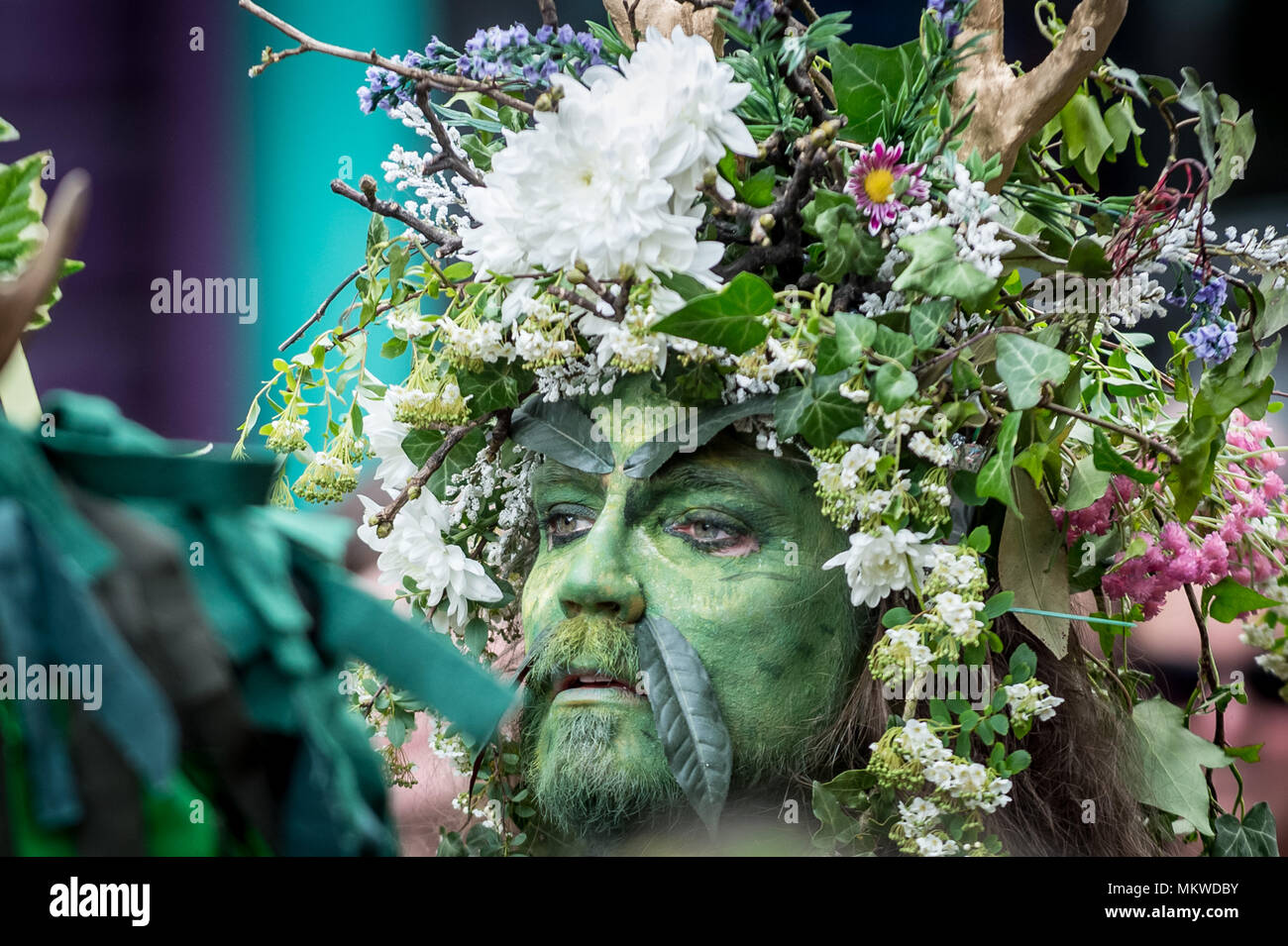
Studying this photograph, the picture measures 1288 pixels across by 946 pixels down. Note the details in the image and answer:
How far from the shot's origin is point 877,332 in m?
0.84

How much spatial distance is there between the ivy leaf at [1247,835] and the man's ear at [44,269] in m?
1.01

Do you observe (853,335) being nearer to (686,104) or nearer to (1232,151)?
(686,104)

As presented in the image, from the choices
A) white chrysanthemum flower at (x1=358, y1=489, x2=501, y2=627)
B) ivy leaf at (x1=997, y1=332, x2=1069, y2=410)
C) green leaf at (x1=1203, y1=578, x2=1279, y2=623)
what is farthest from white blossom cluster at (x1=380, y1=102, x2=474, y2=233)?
green leaf at (x1=1203, y1=578, x2=1279, y2=623)

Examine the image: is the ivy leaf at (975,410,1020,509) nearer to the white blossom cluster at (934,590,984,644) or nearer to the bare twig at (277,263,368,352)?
the white blossom cluster at (934,590,984,644)

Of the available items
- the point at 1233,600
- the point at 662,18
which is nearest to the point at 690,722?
the point at 1233,600

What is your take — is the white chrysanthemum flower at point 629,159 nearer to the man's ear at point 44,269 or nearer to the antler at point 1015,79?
the antler at point 1015,79

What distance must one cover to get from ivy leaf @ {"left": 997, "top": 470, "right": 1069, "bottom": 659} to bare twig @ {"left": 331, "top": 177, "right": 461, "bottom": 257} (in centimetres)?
55

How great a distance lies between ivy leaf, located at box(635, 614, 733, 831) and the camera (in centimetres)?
87

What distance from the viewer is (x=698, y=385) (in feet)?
2.95

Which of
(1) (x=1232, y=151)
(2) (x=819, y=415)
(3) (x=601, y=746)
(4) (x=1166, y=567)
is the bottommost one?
(3) (x=601, y=746)

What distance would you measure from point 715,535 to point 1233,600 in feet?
1.56

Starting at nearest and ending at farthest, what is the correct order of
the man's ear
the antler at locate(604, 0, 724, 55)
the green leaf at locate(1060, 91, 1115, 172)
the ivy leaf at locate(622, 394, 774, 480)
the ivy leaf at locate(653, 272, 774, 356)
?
the man's ear
the ivy leaf at locate(653, 272, 774, 356)
the ivy leaf at locate(622, 394, 774, 480)
the antler at locate(604, 0, 724, 55)
the green leaf at locate(1060, 91, 1115, 172)
